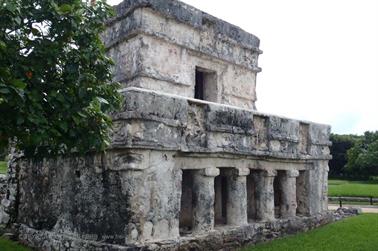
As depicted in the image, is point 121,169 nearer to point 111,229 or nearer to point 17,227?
point 111,229

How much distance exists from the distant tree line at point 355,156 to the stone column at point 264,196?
80.4 feet

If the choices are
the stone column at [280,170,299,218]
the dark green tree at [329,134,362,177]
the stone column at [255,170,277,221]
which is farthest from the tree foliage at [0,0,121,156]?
the dark green tree at [329,134,362,177]

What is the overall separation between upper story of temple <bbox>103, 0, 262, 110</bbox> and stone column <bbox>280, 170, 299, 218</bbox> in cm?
245

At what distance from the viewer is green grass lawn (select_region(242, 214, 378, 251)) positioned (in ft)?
25.7

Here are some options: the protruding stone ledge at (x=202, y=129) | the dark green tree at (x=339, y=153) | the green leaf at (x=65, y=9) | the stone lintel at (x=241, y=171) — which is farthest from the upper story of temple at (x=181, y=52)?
the dark green tree at (x=339, y=153)

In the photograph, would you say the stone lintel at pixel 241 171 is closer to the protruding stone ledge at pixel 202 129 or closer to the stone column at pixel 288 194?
the protruding stone ledge at pixel 202 129

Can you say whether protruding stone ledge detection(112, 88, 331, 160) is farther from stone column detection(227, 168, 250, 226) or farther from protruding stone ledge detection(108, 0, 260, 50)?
protruding stone ledge detection(108, 0, 260, 50)

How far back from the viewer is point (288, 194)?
376 inches

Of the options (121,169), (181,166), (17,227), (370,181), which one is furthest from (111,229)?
(370,181)

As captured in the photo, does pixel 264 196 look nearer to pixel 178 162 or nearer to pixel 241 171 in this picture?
pixel 241 171

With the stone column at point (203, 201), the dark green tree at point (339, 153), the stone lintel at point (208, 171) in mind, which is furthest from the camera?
the dark green tree at point (339, 153)

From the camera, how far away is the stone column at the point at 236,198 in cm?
804

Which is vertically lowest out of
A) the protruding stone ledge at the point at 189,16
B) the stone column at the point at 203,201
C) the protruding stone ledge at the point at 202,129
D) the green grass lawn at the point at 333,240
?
the green grass lawn at the point at 333,240

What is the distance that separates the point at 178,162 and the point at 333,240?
405 cm
